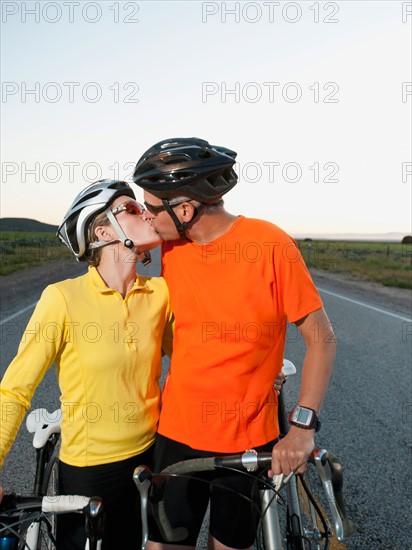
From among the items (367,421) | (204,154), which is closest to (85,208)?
(204,154)

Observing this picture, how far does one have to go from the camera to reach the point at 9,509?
1.67 meters

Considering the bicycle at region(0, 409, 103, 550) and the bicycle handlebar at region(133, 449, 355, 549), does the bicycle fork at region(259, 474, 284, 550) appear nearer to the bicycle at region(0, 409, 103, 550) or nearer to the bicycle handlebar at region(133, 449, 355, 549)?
the bicycle handlebar at region(133, 449, 355, 549)

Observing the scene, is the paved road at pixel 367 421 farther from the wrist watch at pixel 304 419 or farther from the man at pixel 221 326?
the wrist watch at pixel 304 419

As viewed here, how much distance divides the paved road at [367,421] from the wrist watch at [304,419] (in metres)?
1.94

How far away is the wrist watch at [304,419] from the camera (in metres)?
2.07

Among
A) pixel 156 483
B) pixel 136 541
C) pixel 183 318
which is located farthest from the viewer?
pixel 136 541

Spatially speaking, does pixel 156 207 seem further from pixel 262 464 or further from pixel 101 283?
pixel 262 464

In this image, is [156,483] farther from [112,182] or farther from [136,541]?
[112,182]

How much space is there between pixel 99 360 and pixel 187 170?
0.80 metres

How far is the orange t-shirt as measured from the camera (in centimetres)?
222

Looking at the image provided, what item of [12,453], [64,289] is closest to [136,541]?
[64,289]

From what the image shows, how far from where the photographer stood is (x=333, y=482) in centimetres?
170

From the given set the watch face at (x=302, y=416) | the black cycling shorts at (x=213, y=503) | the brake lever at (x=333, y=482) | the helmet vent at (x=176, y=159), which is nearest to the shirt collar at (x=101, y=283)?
the helmet vent at (x=176, y=159)

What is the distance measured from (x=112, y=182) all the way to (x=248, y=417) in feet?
3.68
